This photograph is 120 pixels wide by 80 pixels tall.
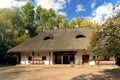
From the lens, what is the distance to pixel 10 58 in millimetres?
45156

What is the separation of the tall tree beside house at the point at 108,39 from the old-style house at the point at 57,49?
12.0 metres

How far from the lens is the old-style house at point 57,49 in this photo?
37594 mm

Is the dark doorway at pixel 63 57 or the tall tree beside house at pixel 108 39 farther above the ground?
the tall tree beside house at pixel 108 39

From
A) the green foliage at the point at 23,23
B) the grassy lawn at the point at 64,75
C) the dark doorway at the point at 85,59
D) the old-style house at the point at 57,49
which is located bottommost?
the grassy lawn at the point at 64,75

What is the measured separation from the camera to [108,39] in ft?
72.4

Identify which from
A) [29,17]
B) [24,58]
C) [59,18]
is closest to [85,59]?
[24,58]

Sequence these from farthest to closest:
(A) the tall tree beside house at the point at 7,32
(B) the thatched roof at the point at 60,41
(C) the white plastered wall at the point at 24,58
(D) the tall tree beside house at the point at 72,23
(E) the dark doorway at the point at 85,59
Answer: (D) the tall tree beside house at the point at 72,23
(A) the tall tree beside house at the point at 7,32
(C) the white plastered wall at the point at 24,58
(E) the dark doorway at the point at 85,59
(B) the thatched roof at the point at 60,41

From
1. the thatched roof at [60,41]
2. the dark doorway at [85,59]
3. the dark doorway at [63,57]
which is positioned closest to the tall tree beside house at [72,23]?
the thatched roof at [60,41]

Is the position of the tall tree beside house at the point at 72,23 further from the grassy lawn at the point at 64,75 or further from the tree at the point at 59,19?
the grassy lawn at the point at 64,75

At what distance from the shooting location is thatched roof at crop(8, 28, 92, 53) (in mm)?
37469

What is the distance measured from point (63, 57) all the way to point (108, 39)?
62.3 ft

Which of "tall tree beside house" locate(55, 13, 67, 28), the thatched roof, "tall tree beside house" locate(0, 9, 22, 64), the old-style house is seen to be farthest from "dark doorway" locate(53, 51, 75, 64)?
"tall tree beside house" locate(55, 13, 67, 28)

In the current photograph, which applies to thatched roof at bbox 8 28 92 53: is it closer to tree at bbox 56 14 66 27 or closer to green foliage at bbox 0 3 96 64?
green foliage at bbox 0 3 96 64

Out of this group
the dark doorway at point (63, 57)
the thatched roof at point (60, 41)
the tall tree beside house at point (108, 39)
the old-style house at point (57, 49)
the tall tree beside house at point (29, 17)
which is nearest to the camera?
the tall tree beside house at point (108, 39)
